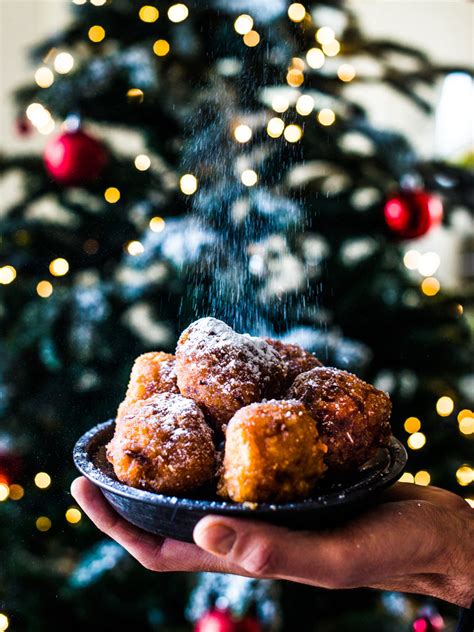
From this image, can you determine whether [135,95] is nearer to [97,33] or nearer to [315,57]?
[97,33]

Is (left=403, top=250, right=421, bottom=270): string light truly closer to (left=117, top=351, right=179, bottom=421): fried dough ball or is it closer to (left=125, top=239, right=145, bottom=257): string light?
(left=125, top=239, right=145, bottom=257): string light

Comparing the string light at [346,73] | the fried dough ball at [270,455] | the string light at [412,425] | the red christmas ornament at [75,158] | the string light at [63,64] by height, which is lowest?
the string light at [412,425]

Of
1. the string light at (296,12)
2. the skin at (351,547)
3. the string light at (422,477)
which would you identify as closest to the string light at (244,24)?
the string light at (296,12)

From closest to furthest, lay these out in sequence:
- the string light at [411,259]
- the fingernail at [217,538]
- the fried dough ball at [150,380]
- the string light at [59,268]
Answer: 1. the fingernail at [217,538]
2. the fried dough ball at [150,380]
3. the string light at [59,268]
4. the string light at [411,259]

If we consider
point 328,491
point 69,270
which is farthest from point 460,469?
point 69,270

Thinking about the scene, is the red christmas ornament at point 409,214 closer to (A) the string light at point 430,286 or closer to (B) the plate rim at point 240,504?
(A) the string light at point 430,286

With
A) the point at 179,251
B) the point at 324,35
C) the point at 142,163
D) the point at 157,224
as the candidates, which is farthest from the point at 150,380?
Result: the point at 324,35

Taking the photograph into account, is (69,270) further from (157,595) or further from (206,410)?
(157,595)

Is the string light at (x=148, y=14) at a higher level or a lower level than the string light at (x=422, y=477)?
higher
